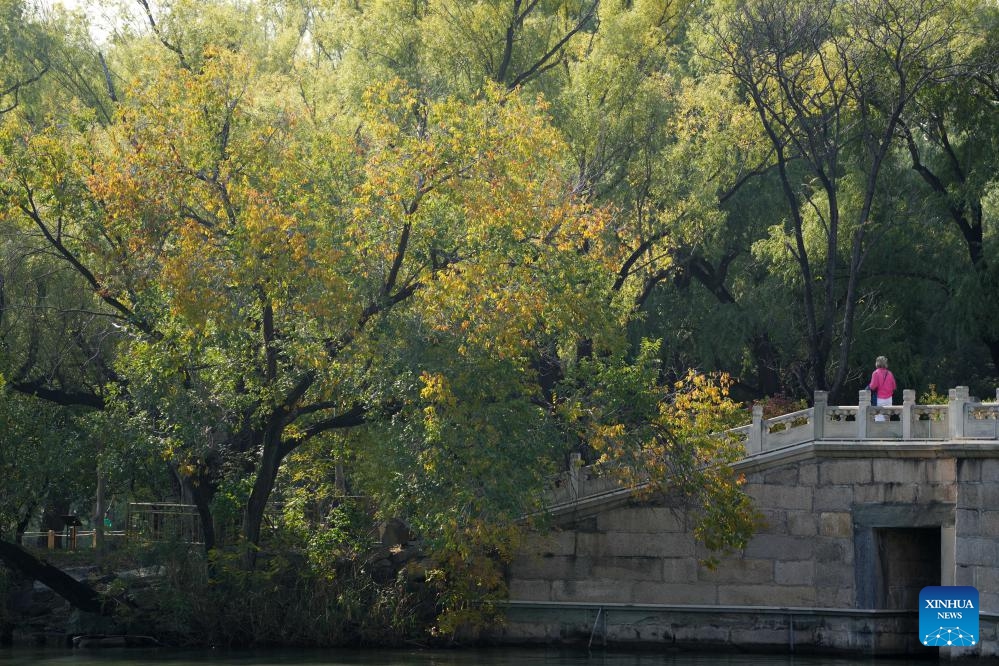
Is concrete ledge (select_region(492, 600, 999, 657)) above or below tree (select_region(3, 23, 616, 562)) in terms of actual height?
below

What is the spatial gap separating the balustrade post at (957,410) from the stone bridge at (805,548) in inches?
0.8

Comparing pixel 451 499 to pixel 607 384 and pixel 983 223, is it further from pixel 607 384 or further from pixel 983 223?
pixel 983 223

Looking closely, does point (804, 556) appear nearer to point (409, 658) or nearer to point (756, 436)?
point (756, 436)

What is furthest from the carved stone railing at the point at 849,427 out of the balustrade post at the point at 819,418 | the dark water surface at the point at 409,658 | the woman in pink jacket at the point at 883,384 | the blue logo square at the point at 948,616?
the dark water surface at the point at 409,658

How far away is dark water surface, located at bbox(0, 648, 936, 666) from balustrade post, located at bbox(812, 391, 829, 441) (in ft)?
11.3

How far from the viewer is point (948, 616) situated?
21781mm

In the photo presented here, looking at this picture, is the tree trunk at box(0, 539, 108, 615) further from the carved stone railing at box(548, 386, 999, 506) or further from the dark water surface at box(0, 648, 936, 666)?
the carved stone railing at box(548, 386, 999, 506)

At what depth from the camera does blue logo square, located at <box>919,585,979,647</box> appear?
70.0ft

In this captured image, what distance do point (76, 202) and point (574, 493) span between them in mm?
9100

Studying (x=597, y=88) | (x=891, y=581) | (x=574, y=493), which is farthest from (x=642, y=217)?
(x=891, y=581)

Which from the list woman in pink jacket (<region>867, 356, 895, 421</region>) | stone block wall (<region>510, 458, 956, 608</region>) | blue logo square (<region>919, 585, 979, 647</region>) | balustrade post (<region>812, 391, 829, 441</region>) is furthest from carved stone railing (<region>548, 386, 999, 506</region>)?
blue logo square (<region>919, 585, 979, 647</region>)

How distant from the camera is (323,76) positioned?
28.9 meters

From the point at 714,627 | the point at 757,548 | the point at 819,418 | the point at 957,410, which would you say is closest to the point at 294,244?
the point at 819,418

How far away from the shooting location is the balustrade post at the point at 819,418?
22.5m
